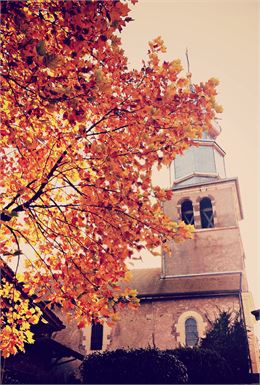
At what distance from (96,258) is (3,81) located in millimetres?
2897

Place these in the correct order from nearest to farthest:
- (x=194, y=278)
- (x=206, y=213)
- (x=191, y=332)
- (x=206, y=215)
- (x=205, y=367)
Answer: (x=205, y=367), (x=191, y=332), (x=194, y=278), (x=206, y=215), (x=206, y=213)

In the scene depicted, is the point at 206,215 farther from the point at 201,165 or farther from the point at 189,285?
the point at 189,285

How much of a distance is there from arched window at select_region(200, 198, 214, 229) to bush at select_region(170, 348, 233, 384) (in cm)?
1040

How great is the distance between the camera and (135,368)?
38.6ft

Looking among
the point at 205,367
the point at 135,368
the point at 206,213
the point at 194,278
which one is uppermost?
the point at 206,213

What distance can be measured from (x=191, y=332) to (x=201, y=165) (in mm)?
13438

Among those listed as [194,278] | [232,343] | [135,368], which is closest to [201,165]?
[194,278]

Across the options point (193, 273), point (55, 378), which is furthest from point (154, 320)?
point (55, 378)

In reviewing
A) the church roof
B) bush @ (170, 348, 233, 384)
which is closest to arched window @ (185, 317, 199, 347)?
the church roof

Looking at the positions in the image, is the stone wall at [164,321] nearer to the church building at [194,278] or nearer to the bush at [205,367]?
the church building at [194,278]

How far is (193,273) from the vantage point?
20.4 m

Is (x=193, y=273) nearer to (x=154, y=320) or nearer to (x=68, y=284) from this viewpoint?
(x=154, y=320)

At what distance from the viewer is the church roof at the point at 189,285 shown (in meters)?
17.6

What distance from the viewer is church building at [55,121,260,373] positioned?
1711cm
